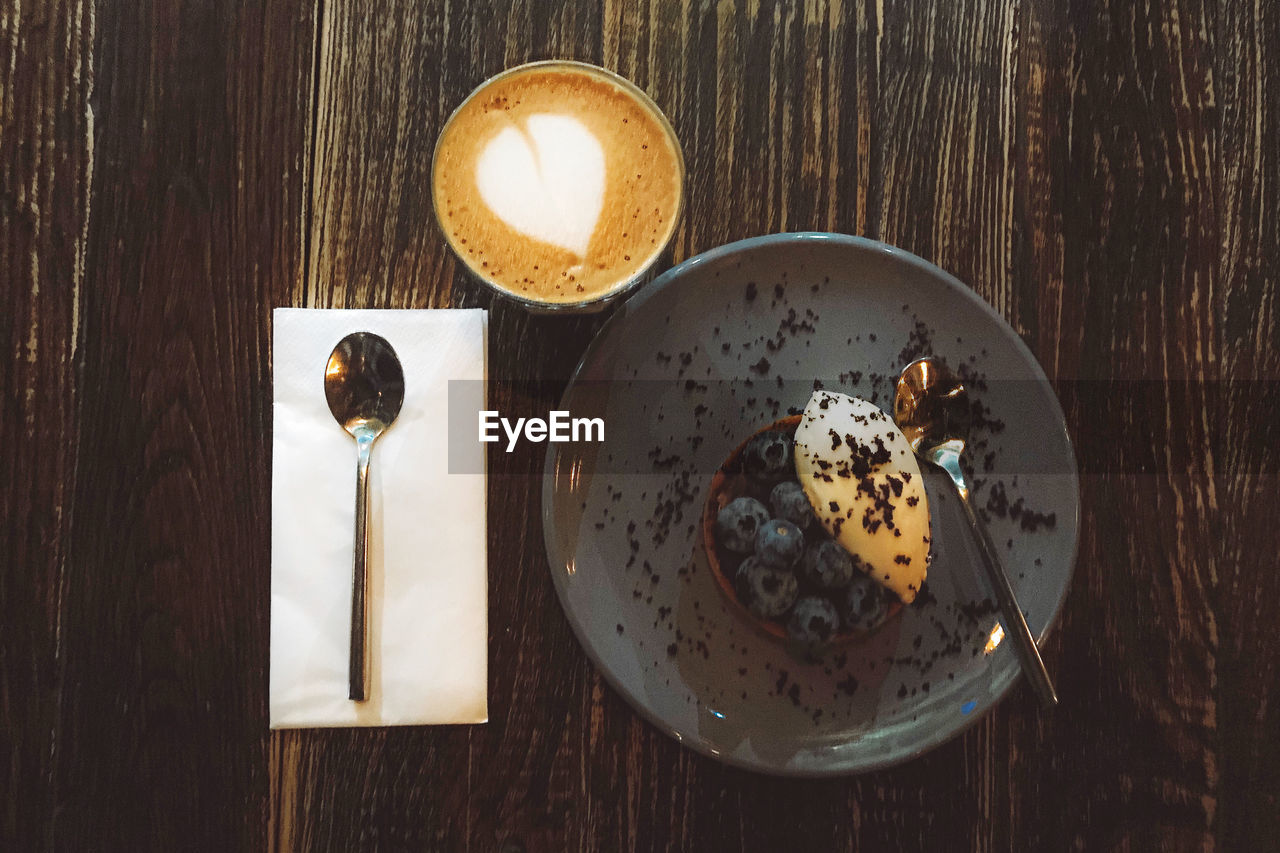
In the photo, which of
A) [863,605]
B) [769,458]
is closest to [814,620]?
[863,605]

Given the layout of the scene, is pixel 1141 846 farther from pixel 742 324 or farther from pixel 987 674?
pixel 742 324

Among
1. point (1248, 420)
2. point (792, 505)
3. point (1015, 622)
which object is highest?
point (1248, 420)

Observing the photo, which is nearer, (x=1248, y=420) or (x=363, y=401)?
(x=363, y=401)

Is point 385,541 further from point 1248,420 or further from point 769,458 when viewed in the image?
point 1248,420

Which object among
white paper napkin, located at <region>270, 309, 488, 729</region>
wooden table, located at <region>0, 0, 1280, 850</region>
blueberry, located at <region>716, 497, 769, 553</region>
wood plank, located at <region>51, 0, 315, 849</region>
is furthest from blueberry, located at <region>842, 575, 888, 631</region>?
wood plank, located at <region>51, 0, 315, 849</region>

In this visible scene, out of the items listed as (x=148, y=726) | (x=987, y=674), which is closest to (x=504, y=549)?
(x=148, y=726)
